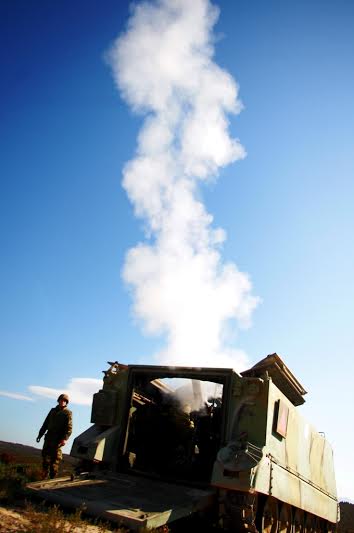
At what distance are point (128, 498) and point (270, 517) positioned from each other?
322 cm

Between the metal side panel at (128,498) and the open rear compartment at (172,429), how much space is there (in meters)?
1.39

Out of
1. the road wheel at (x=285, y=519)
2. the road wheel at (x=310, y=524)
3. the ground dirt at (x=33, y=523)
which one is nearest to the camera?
the ground dirt at (x=33, y=523)

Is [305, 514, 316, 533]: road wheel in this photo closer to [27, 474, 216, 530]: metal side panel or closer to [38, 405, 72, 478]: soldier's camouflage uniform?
[27, 474, 216, 530]: metal side panel

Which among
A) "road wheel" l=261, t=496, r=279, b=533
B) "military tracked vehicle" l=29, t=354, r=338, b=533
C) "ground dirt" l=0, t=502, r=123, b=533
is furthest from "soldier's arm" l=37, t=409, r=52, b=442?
"road wheel" l=261, t=496, r=279, b=533

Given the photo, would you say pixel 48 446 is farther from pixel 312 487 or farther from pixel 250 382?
pixel 312 487

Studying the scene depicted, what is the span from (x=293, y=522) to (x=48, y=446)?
5.89 meters

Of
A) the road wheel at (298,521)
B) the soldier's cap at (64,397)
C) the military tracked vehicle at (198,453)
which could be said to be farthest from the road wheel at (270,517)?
the soldier's cap at (64,397)

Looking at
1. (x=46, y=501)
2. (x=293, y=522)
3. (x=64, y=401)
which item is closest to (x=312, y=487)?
(x=293, y=522)

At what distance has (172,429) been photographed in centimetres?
960

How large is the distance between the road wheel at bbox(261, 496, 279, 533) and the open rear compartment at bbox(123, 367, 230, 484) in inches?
55.4

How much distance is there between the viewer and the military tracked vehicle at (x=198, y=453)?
6410mm

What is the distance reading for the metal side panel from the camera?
5.63 m

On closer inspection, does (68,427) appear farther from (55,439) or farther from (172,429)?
(172,429)

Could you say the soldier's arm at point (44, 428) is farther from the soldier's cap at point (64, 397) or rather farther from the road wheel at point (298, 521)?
the road wheel at point (298, 521)
